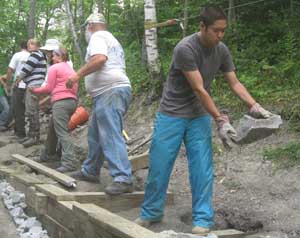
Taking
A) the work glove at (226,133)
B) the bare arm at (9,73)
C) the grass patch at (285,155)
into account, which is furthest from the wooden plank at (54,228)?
the bare arm at (9,73)

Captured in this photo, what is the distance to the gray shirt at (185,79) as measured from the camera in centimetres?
437

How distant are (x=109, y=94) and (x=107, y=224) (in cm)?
187

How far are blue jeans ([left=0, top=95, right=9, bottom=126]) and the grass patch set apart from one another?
24.4 ft

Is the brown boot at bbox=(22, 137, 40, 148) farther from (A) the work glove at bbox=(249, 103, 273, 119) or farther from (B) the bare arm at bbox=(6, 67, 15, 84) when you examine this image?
(A) the work glove at bbox=(249, 103, 273, 119)

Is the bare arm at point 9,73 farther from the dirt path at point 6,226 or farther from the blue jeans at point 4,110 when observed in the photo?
the dirt path at point 6,226

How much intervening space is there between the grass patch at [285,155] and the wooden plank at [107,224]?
256 cm

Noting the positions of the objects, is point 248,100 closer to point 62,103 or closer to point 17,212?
point 17,212

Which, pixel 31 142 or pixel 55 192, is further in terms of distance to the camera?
pixel 31 142

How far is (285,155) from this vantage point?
20.9ft

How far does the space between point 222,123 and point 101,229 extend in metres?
→ 1.38

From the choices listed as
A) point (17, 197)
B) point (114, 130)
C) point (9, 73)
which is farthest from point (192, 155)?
point (9, 73)

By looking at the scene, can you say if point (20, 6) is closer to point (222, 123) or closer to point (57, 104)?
point (57, 104)

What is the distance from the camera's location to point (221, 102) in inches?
341

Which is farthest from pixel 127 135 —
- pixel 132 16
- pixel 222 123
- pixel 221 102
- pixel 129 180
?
pixel 132 16
